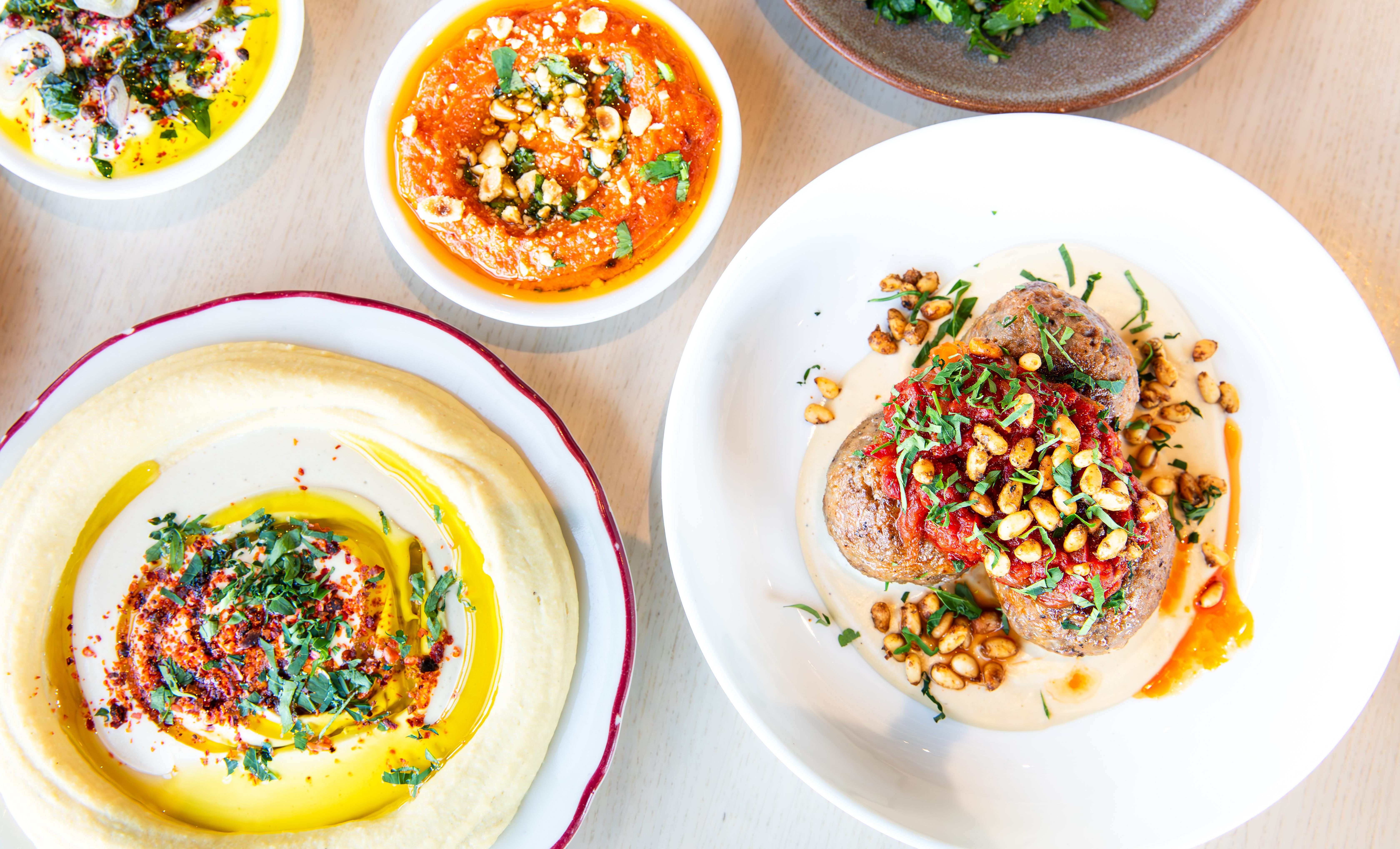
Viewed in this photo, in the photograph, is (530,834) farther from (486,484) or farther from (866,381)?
(866,381)

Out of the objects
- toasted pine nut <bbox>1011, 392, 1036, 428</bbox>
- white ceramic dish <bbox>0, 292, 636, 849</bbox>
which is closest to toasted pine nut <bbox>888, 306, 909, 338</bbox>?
toasted pine nut <bbox>1011, 392, 1036, 428</bbox>

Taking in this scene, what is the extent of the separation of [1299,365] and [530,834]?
2663mm

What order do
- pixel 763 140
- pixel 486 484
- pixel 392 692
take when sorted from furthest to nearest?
pixel 763 140, pixel 392 692, pixel 486 484

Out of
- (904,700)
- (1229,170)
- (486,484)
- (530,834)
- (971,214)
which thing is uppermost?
(1229,170)

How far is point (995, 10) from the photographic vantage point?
2.23 m

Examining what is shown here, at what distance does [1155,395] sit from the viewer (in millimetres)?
2289

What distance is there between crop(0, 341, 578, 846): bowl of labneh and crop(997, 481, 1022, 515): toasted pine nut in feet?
3.92

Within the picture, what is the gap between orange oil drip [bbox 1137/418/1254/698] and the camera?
2.33 metres

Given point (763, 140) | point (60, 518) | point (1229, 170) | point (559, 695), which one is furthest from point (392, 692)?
point (1229, 170)

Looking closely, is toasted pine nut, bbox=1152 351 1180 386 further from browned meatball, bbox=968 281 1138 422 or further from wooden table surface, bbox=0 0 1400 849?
wooden table surface, bbox=0 0 1400 849

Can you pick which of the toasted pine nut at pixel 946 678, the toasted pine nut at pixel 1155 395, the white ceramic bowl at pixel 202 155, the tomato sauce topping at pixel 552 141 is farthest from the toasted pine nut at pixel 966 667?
the white ceramic bowl at pixel 202 155

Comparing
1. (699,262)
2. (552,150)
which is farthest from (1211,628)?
(552,150)

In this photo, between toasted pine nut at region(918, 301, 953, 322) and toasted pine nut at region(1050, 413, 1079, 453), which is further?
toasted pine nut at region(918, 301, 953, 322)

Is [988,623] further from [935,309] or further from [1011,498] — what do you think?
[935,309]
